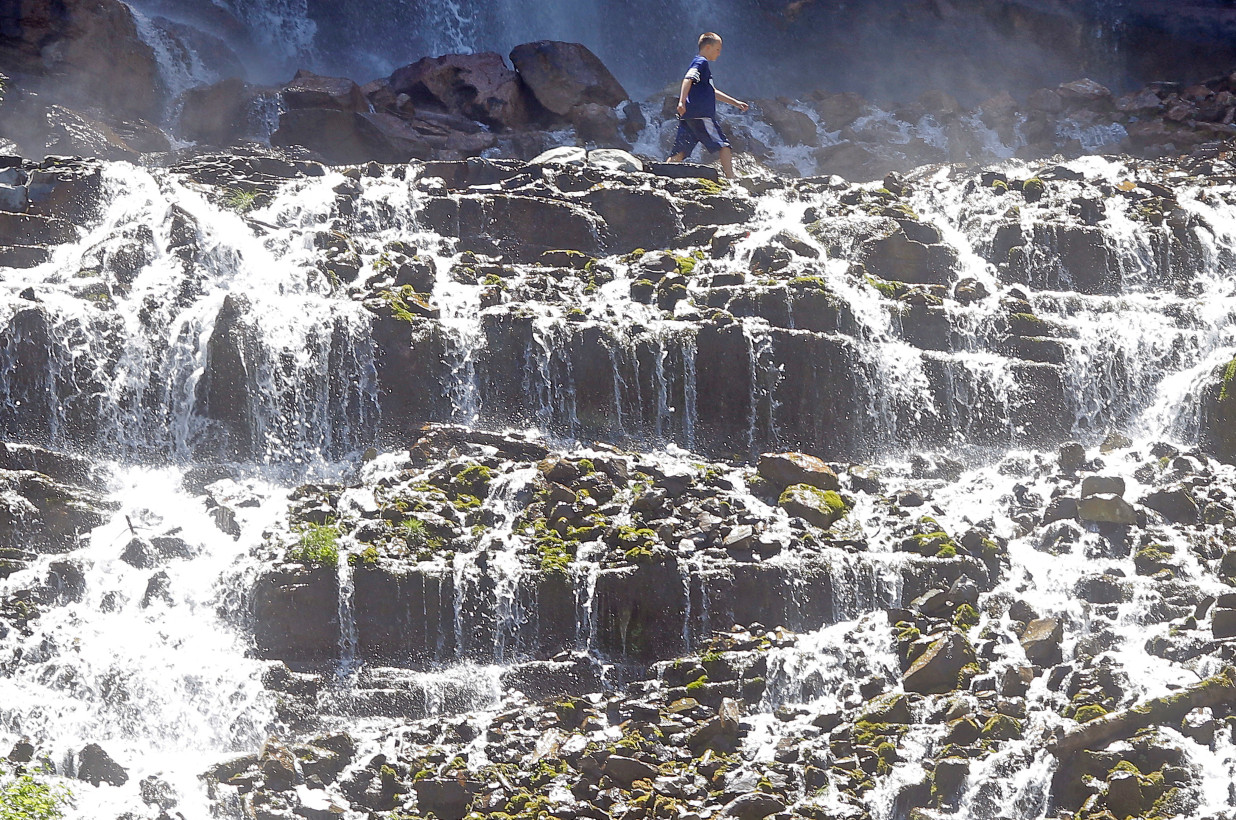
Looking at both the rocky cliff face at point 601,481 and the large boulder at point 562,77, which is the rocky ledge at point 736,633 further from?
the large boulder at point 562,77

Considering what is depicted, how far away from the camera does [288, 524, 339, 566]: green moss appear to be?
17562 mm

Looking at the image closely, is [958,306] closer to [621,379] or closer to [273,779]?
[621,379]

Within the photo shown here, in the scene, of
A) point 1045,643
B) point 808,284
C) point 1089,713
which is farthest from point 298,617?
point 808,284

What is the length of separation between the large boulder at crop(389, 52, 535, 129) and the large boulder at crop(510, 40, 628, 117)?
1.33 feet

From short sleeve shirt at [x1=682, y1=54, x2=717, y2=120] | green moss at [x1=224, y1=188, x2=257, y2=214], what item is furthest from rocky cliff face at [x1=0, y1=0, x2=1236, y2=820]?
short sleeve shirt at [x1=682, y1=54, x2=717, y2=120]

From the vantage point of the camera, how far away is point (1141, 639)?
1631 centimetres

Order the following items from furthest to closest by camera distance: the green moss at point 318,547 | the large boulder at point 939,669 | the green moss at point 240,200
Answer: the green moss at point 240,200, the green moss at point 318,547, the large boulder at point 939,669

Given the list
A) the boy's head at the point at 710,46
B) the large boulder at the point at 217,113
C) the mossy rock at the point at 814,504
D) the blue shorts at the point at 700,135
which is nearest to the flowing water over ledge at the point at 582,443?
the mossy rock at the point at 814,504

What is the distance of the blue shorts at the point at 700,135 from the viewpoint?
24.3 m

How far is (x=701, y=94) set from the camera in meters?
23.9

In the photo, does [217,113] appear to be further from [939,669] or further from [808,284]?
[939,669]

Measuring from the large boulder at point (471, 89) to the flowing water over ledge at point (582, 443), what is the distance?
23.0 ft

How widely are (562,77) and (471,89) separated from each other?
2.20 m

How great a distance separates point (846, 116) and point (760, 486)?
19208 millimetres
